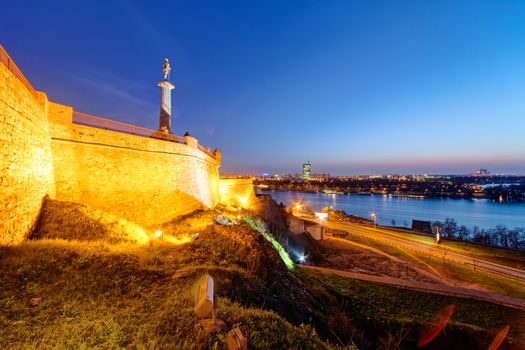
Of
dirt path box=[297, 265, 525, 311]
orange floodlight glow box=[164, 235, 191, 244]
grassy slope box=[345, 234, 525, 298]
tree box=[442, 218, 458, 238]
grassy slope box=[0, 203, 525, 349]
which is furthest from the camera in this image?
tree box=[442, 218, 458, 238]

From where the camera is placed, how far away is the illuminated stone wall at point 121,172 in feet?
31.2

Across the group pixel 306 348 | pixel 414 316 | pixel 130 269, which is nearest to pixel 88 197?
pixel 130 269

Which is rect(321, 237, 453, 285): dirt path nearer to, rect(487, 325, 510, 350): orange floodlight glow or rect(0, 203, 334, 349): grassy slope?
rect(487, 325, 510, 350): orange floodlight glow

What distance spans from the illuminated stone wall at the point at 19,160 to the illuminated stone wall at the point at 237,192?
17184 millimetres

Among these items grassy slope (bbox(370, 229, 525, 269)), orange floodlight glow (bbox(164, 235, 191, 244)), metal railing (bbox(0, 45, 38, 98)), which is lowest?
grassy slope (bbox(370, 229, 525, 269))

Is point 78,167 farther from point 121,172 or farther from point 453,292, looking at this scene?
point 453,292

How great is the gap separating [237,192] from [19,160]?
69.9 feet

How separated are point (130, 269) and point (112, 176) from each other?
22.2 feet

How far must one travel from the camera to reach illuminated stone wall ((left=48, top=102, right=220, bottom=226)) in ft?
31.2

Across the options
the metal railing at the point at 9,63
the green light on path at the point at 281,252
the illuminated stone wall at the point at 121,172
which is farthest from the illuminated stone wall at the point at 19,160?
the green light on path at the point at 281,252

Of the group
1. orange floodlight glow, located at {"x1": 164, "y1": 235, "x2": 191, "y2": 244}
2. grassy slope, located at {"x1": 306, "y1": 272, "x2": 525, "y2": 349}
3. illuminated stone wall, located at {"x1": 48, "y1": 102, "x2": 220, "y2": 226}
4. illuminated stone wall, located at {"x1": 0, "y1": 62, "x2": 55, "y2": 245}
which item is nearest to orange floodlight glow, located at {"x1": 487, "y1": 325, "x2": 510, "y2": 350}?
grassy slope, located at {"x1": 306, "y1": 272, "x2": 525, "y2": 349}

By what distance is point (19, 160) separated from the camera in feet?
21.1

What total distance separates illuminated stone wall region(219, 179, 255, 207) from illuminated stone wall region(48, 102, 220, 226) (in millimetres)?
8950

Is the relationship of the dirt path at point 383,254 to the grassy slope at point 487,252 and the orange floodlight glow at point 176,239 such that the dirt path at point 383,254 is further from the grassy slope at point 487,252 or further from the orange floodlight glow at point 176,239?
the orange floodlight glow at point 176,239
